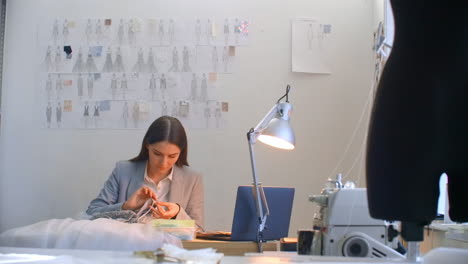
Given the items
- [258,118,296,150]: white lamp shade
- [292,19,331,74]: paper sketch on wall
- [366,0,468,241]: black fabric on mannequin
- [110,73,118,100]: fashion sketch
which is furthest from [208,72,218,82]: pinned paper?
[366,0,468,241]: black fabric on mannequin

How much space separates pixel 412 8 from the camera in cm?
83

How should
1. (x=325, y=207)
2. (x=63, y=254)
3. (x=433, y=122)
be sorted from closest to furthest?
(x=433, y=122) < (x=63, y=254) < (x=325, y=207)

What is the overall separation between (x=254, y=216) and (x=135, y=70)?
1.58m

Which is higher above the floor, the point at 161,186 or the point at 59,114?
the point at 59,114

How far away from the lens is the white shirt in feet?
8.98

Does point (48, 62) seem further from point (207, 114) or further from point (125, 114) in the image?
point (207, 114)

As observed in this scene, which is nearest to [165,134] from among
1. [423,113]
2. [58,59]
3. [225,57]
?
[225,57]

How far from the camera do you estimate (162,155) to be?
271 cm

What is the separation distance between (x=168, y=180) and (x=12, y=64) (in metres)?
1.41

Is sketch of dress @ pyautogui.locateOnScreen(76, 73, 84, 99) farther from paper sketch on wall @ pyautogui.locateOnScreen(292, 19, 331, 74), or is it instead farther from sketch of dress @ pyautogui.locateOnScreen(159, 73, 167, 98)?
paper sketch on wall @ pyautogui.locateOnScreen(292, 19, 331, 74)

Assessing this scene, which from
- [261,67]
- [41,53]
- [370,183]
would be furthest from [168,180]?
[370,183]

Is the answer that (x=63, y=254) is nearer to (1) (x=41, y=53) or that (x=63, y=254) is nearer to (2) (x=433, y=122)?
(2) (x=433, y=122)

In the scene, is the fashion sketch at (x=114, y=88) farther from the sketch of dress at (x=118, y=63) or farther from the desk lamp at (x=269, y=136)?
the desk lamp at (x=269, y=136)

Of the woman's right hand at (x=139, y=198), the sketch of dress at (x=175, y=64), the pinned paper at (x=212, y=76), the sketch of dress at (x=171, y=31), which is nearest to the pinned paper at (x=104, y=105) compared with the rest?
the sketch of dress at (x=175, y=64)
